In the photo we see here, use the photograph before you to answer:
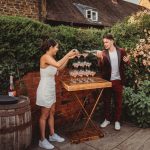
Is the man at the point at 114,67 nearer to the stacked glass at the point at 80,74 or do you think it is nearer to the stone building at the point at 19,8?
the stacked glass at the point at 80,74

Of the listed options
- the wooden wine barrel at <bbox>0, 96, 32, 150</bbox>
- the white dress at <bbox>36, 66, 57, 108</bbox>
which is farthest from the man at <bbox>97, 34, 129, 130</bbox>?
the wooden wine barrel at <bbox>0, 96, 32, 150</bbox>

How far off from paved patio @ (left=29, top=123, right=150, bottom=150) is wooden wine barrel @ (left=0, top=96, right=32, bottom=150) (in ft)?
2.19

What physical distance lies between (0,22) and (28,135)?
1.95 meters

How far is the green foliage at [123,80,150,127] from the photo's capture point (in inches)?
229

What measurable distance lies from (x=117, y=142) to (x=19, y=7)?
895cm

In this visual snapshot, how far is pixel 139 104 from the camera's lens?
230 inches


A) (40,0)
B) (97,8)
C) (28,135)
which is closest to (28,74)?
(28,135)

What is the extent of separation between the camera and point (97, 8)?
89.8 ft

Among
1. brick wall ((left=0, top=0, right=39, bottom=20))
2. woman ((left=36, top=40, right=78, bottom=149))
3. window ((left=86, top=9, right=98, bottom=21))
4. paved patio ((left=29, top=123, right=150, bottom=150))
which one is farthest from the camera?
window ((left=86, top=9, right=98, bottom=21))

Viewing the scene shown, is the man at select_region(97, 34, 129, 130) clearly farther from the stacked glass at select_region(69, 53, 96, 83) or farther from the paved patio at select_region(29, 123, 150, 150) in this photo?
the stacked glass at select_region(69, 53, 96, 83)

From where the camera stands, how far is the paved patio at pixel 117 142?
4893 mm

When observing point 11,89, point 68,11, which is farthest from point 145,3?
point 11,89

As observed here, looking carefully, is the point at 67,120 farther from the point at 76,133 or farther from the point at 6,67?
the point at 6,67

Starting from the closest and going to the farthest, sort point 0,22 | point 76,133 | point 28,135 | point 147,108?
1. point 28,135
2. point 0,22
3. point 76,133
4. point 147,108
